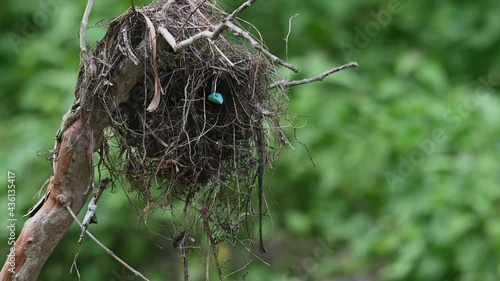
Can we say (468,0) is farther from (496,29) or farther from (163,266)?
(163,266)

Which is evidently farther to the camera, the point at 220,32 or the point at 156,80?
the point at 156,80

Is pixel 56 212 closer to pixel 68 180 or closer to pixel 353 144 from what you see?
pixel 68 180

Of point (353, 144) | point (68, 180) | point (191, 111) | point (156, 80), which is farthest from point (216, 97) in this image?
point (353, 144)

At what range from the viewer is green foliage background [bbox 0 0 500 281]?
138 inches

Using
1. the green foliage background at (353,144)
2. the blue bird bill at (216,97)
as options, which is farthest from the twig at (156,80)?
the green foliage background at (353,144)

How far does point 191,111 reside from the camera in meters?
1.74

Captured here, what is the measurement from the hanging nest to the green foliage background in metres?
1.50

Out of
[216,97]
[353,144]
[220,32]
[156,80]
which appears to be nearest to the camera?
[220,32]

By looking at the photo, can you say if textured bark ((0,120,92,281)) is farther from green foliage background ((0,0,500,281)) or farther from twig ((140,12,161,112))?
green foliage background ((0,0,500,281))

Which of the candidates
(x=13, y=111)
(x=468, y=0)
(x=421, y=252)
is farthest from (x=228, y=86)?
(x=468, y=0)

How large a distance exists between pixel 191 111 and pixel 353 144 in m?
2.32

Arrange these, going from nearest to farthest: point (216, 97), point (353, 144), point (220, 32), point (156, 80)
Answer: point (220, 32)
point (156, 80)
point (216, 97)
point (353, 144)

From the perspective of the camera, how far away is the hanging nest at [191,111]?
168cm

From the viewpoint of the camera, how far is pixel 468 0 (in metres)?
4.64
